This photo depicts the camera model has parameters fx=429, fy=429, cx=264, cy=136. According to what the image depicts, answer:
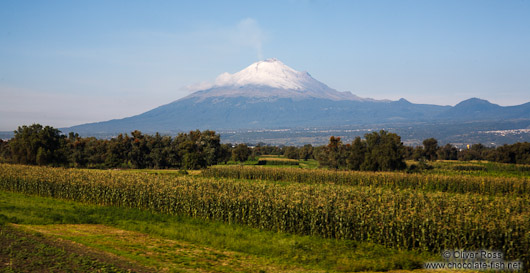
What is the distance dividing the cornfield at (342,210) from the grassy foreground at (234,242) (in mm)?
1035

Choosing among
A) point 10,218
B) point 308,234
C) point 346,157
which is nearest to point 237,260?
point 308,234

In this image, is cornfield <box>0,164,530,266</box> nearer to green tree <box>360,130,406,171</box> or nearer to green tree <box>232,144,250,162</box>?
green tree <box>360,130,406,171</box>

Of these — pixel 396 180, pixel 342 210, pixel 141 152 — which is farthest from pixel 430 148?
pixel 342 210

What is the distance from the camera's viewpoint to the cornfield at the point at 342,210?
21.3 metres

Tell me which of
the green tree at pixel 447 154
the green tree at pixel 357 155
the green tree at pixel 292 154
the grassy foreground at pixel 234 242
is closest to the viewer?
the grassy foreground at pixel 234 242

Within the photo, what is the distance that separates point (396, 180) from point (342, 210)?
29.6 meters

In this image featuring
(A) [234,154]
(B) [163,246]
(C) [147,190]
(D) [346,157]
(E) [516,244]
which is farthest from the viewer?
(A) [234,154]

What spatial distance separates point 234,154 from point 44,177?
6402cm

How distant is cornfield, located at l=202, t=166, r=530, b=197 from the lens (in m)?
46.2

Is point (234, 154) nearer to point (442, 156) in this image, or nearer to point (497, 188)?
point (442, 156)

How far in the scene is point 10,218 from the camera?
26828 mm

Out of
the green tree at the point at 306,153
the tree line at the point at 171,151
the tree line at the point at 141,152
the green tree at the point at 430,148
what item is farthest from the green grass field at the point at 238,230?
the green tree at the point at 306,153

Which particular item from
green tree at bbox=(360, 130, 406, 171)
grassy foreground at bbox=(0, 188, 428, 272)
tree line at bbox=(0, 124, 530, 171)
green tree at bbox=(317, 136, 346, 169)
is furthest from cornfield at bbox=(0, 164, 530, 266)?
green tree at bbox=(317, 136, 346, 169)

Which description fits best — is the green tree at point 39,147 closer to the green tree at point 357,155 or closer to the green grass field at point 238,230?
the green grass field at point 238,230
